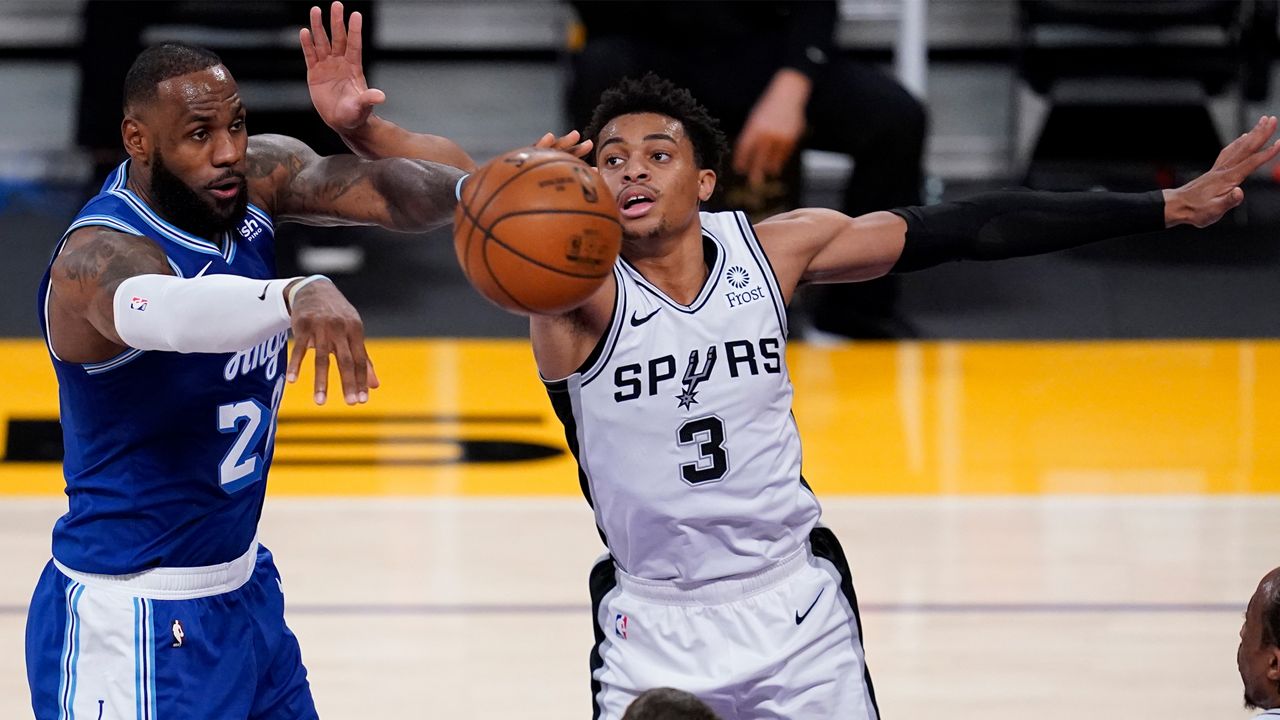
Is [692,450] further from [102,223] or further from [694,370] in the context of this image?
[102,223]

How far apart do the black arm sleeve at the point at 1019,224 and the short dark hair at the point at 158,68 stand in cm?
172

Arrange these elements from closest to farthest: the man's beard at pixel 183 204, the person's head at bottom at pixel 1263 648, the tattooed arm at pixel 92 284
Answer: the person's head at bottom at pixel 1263 648
the tattooed arm at pixel 92 284
the man's beard at pixel 183 204

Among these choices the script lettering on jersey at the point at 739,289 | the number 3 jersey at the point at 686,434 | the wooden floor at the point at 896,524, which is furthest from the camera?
the wooden floor at the point at 896,524

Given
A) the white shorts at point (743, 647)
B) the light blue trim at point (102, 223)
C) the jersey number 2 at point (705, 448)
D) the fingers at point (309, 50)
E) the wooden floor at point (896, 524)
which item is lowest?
the wooden floor at point (896, 524)

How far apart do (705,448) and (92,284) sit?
1.36 meters

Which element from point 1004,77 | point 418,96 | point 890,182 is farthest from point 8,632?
point 1004,77

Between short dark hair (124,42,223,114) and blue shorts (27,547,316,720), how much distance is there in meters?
Result: 1.05

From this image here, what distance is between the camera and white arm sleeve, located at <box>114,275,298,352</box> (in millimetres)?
3115

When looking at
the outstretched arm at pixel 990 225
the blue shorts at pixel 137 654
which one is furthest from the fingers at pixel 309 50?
Answer: the blue shorts at pixel 137 654

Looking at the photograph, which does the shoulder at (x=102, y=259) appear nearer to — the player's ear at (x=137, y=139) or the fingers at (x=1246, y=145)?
the player's ear at (x=137, y=139)

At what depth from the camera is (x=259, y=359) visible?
3.76m

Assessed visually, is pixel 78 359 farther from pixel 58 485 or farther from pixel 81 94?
pixel 81 94

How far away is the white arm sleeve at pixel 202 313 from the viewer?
3115 mm

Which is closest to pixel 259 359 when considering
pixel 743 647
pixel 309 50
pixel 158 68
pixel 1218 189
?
pixel 158 68
